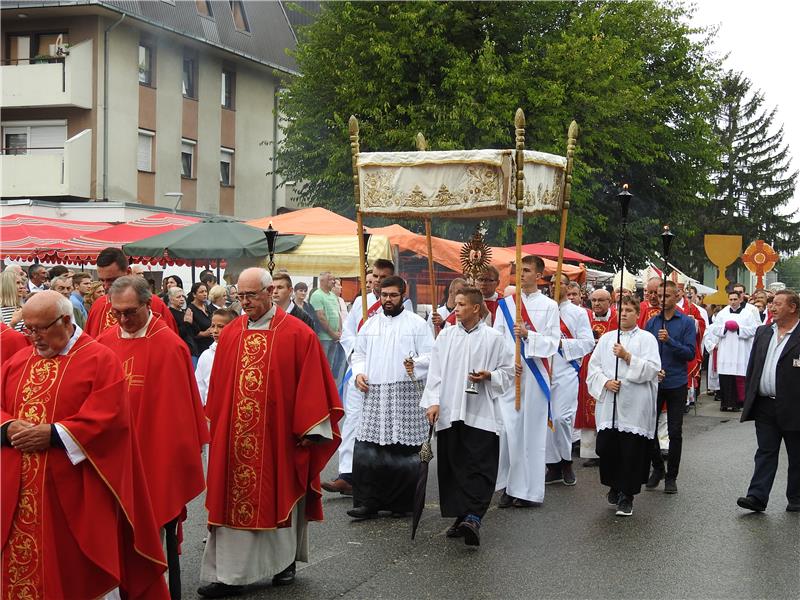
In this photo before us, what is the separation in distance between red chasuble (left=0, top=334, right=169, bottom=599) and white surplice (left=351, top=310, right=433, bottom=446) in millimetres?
3672

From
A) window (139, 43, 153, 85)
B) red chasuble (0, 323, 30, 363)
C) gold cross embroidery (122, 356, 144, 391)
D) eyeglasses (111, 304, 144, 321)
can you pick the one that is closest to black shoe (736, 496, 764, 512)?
gold cross embroidery (122, 356, 144, 391)

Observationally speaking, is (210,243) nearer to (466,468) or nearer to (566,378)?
(566,378)

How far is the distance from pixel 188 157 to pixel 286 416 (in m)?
28.3

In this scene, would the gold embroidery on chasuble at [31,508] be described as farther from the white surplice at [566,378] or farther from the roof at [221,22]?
the roof at [221,22]

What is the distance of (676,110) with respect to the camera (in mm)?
31922

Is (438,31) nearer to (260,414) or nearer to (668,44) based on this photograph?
(668,44)

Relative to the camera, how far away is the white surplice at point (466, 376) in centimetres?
809

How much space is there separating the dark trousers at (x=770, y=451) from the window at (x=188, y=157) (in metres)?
26.5

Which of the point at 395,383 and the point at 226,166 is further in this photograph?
the point at 226,166

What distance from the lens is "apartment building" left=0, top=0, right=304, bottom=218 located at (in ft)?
95.8

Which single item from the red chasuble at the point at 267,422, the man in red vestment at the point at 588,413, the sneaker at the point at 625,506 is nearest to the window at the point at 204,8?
the man in red vestment at the point at 588,413

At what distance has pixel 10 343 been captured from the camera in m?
6.39

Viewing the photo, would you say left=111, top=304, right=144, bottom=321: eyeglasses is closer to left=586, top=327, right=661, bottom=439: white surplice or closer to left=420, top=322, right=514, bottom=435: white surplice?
left=420, top=322, right=514, bottom=435: white surplice

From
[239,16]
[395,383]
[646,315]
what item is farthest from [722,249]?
[239,16]
